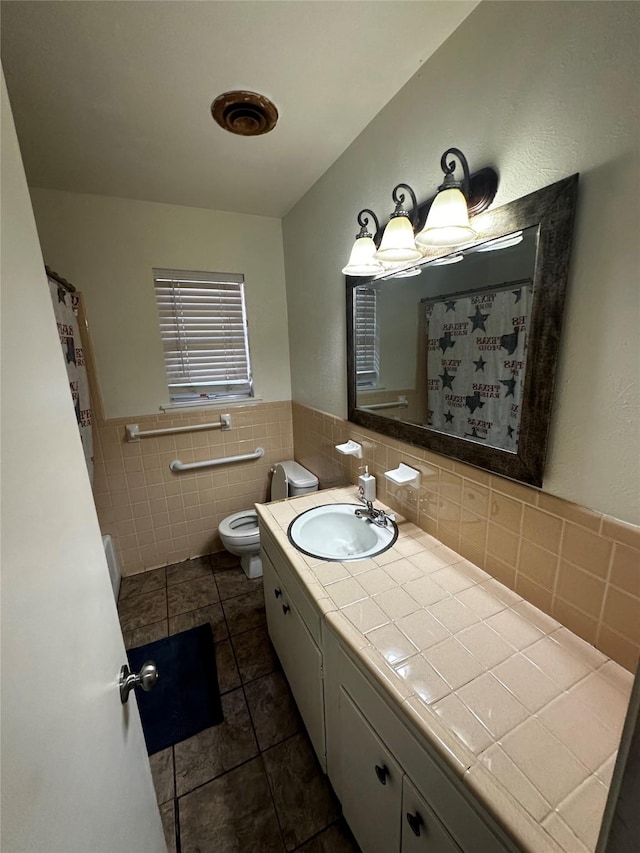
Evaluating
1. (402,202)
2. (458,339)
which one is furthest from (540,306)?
(402,202)

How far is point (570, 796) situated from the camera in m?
0.54

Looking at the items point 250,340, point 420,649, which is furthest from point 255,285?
point 420,649

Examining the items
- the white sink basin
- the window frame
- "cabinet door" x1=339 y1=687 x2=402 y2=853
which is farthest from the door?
the window frame

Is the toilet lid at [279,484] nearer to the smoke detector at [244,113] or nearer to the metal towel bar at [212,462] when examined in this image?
the metal towel bar at [212,462]

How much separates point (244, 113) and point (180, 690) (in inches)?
96.2

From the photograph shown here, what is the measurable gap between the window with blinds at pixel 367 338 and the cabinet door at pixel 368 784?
1172mm

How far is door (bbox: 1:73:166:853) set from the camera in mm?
367

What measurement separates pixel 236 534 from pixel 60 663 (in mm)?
1675

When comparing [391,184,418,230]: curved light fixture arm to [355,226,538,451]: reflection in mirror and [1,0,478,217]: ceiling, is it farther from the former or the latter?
[1,0,478,217]: ceiling

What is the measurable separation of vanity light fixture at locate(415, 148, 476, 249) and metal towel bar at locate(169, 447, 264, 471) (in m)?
1.85

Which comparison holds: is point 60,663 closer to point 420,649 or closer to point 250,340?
point 420,649

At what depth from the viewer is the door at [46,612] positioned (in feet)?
1.21

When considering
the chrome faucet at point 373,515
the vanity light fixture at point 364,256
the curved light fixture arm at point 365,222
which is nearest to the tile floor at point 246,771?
the chrome faucet at point 373,515

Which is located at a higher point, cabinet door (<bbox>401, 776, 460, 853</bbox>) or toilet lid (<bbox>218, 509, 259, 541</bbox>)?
cabinet door (<bbox>401, 776, 460, 853</bbox>)
